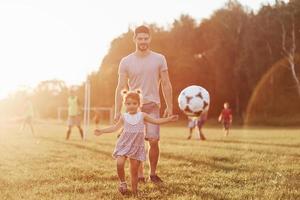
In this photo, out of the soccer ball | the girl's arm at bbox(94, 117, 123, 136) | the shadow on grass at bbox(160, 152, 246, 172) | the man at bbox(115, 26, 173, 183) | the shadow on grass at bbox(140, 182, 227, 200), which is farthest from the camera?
the soccer ball

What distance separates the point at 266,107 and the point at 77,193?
1684 inches

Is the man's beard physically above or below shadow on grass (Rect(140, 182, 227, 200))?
above

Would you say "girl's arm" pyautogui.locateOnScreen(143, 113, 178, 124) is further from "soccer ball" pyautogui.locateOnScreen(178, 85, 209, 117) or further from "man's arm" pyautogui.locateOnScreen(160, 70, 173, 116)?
"soccer ball" pyautogui.locateOnScreen(178, 85, 209, 117)

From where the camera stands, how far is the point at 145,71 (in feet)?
26.0

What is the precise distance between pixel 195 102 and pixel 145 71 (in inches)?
99.8

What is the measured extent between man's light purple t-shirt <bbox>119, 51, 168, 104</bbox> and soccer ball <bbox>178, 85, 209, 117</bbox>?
2296mm

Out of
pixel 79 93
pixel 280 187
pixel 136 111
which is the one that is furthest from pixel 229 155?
pixel 79 93

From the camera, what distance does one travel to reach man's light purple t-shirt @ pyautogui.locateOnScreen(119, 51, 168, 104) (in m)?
7.92

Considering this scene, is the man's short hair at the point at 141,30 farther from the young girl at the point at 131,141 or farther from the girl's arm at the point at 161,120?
the girl's arm at the point at 161,120

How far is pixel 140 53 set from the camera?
7.88m

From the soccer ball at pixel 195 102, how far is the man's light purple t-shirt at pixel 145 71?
2.30m

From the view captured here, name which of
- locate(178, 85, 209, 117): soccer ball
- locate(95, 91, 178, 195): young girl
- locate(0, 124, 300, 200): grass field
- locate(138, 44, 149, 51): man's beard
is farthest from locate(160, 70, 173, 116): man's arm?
locate(178, 85, 209, 117): soccer ball

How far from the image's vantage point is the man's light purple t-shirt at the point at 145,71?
7.92m

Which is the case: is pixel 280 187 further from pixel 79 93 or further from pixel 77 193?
pixel 79 93
